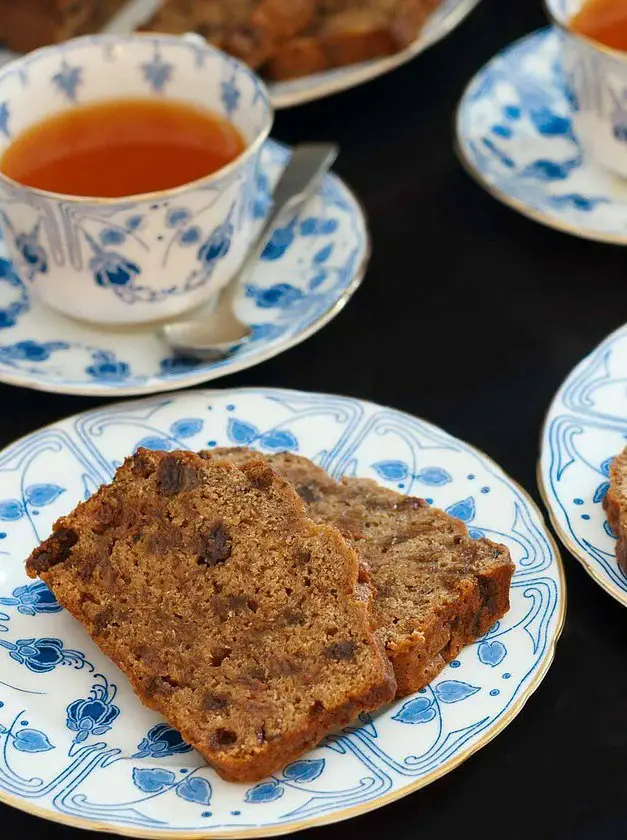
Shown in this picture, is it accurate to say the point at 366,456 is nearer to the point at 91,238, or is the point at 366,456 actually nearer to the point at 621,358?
the point at 621,358

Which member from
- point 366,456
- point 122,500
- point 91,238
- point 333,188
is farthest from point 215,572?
point 333,188

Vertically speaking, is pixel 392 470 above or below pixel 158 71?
below

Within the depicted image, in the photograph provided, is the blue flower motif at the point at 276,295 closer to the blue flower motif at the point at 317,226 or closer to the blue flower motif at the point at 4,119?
the blue flower motif at the point at 317,226

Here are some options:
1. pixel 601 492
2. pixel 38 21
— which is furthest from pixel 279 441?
pixel 38 21

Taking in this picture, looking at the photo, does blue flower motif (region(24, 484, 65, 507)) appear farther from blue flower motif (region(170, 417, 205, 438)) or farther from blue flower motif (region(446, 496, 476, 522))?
blue flower motif (region(446, 496, 476, 522))

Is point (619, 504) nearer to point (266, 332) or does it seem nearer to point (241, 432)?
point (241, 432)

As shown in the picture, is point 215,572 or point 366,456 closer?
point 215,572
